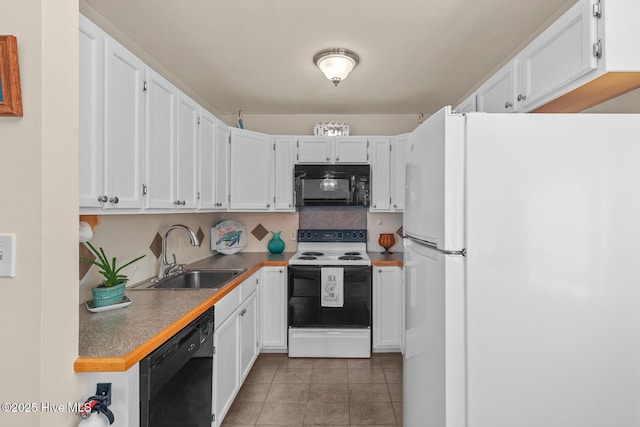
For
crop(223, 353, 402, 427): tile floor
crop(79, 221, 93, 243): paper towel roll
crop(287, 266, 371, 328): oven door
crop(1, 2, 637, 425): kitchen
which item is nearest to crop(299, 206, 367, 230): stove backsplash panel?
crop(287, 266, 371, 328): oven door

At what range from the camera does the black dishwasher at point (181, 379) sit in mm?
1213

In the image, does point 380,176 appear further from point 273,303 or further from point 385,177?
point 273,303

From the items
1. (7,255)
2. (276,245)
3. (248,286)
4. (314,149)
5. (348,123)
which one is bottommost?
(248,286)

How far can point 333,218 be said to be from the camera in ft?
12.1

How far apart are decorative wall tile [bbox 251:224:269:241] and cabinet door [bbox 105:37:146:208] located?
2.04 m

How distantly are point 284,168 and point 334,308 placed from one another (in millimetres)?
1482

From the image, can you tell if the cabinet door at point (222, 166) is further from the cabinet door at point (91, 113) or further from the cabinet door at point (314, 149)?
the cabinet door at point (91, 113)

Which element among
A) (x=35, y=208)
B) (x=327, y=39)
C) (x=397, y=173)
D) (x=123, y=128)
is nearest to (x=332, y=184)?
(x=397, y=173)

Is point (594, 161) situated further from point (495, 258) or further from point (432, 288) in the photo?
point (432, 288)

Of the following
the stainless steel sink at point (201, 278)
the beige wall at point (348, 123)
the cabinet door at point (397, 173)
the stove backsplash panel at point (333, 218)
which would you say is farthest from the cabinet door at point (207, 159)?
the cabinet door at point (397, 173)

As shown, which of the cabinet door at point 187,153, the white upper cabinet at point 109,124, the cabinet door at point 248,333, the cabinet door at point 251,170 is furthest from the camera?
the cabinet door at point 251,170

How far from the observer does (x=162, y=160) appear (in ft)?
6.16

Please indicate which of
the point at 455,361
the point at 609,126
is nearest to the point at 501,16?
the point at 609,126

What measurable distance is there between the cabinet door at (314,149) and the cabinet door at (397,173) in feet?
2.17
